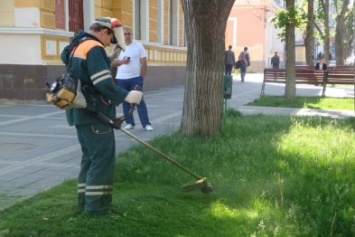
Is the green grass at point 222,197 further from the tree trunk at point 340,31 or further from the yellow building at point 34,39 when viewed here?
the tree trunk at point 340,31

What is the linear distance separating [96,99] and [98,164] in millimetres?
511

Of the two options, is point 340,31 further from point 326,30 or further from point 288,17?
point 288,17

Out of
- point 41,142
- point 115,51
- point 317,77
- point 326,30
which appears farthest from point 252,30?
point 115,51

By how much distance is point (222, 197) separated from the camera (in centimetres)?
526

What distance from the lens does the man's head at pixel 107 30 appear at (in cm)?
434

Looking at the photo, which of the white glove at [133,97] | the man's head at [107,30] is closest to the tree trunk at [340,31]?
the man's head at [107,30]

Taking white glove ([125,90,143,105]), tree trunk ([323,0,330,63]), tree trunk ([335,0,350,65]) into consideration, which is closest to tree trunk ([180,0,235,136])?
white glove ([125,90,143,105])

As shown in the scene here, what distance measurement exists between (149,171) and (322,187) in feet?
6.00

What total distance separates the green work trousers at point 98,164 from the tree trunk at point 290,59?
11330mm

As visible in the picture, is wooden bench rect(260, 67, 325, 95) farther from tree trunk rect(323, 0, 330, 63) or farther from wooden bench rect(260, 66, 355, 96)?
tree trunk rect(323, 0, 330, 63)

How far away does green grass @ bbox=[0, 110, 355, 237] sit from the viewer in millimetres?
4375

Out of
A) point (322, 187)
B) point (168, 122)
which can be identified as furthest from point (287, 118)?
point (322, 187)

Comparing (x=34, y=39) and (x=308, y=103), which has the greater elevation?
(x=34, y=39)

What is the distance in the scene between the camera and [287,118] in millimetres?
10812
